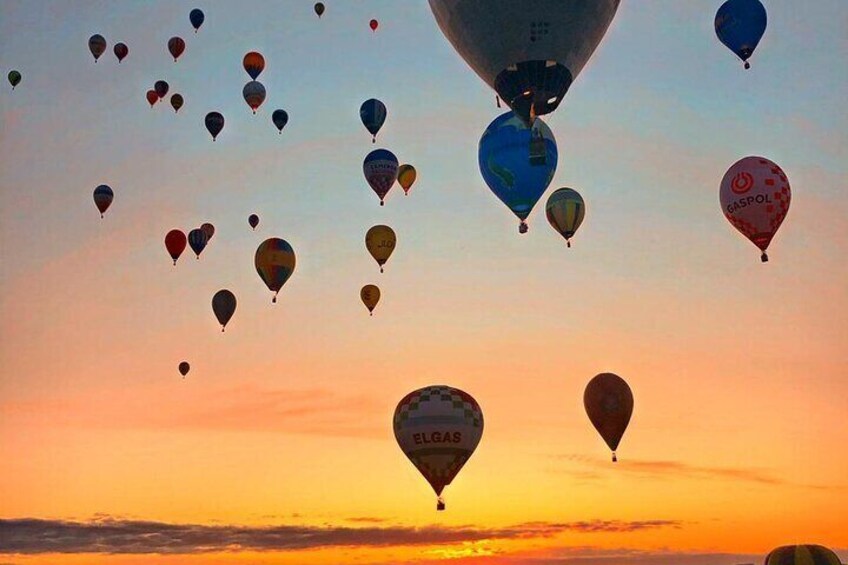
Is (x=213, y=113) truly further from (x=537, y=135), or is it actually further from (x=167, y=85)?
(x=537, y=135)

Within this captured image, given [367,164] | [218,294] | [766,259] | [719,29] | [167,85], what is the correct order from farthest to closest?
[167,85] < [218,294] < [367,164] < [719,29] < [766,259]

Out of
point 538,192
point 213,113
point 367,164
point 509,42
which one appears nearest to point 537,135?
point 538,192

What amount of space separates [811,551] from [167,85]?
3266cm

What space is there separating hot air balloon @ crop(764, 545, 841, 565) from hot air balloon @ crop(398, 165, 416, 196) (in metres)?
20.1

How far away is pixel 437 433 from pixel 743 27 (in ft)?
51.3

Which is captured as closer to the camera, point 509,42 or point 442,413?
point 509,42

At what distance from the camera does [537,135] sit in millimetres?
32094

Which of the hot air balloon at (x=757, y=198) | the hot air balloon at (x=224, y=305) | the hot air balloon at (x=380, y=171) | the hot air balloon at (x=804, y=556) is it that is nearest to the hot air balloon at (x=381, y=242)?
the hot air balloon at (x=380, y=171)

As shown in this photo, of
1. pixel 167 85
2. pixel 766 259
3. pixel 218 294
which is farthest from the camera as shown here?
pixel 167 85

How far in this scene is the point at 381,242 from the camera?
44156 millimetres

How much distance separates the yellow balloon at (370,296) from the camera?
45.9m

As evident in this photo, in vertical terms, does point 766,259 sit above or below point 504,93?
below

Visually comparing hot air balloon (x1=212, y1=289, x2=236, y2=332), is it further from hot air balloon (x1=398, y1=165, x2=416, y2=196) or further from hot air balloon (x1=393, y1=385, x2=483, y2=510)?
hot air balloon (x1=393, y1=385, x2=483, y2=510)

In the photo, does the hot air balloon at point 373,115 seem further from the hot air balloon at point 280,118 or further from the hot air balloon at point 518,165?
the hot air balloon at point 518,165
